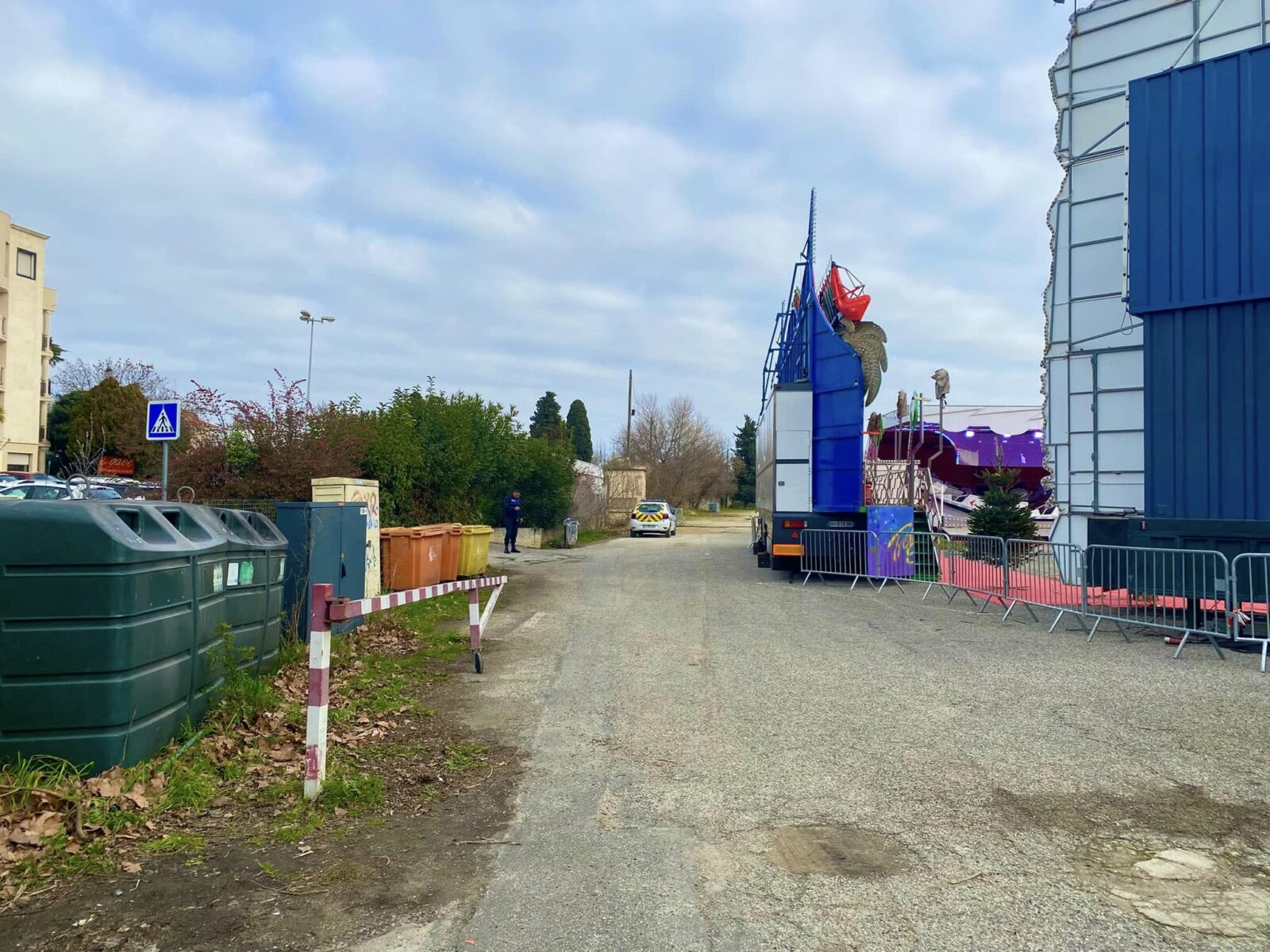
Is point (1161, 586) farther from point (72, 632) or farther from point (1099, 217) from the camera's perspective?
point (72, 632)

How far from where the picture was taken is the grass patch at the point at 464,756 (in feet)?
19.5

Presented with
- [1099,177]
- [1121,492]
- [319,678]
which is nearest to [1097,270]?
[1099,177]

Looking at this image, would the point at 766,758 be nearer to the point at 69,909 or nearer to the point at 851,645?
the point at 69,909

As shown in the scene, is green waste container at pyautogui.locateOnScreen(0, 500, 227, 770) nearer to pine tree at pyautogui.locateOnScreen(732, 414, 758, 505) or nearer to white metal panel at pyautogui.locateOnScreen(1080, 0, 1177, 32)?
white metal panel at pyautogui.locateOnScreen(1080, 0, 1177, 32)

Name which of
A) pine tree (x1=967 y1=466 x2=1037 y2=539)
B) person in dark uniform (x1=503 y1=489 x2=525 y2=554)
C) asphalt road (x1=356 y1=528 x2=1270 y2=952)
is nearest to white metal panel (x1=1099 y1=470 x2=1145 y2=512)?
asphalt road (x1=356 y1=528 x2=1270 y2=952)

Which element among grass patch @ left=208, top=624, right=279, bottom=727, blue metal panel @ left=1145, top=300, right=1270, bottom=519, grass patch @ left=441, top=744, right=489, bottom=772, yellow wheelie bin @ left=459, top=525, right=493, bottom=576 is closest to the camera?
grass patch @ left=441, top=744, right=489, bottom=772

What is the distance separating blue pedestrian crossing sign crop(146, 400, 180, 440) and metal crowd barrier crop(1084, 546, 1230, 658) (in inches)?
445

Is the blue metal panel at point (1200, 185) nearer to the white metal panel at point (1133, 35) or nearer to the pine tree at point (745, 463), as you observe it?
the white metal panel at point (1133, 35)

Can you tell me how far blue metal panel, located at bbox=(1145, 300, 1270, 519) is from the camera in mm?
10523

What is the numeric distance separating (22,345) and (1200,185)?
54664mm

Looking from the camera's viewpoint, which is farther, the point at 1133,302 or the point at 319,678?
the point at 1133,302

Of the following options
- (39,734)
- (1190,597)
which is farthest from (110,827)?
(1190,597)

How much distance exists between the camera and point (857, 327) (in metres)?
17.2

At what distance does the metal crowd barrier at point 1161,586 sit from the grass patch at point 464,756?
7572 millimetres
